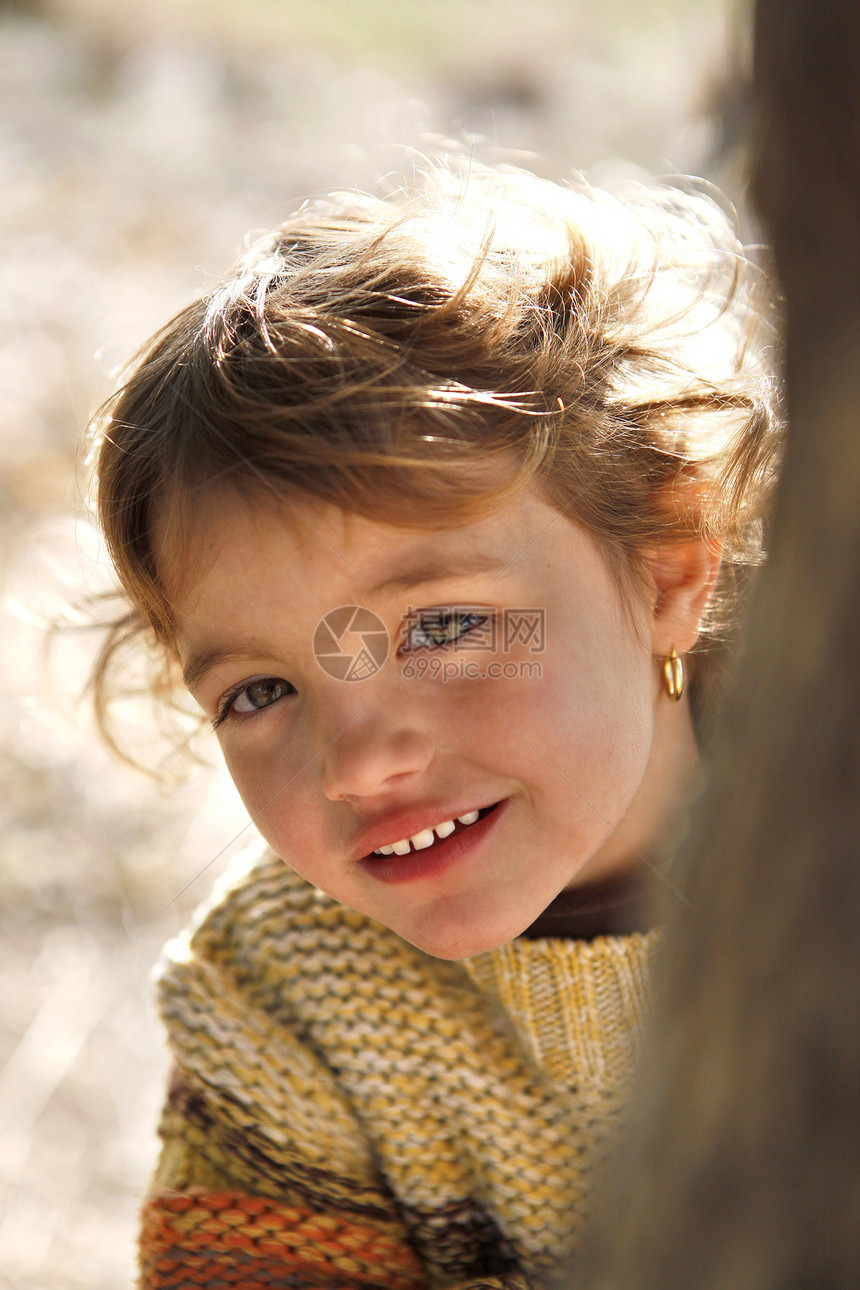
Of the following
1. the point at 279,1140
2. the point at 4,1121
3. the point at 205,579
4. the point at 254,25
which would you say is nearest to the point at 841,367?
the point at 205,579

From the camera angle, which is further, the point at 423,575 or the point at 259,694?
the point at 259,694

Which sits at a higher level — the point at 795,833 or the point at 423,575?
the point at 423,575

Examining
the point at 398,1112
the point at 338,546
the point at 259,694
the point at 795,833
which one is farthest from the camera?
the point at 398,1112

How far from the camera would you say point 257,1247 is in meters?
1.33

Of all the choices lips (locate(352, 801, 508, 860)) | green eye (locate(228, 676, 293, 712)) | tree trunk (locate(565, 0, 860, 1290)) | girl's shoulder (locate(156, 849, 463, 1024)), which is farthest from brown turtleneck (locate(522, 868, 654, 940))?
tree trunk (locate(565, 0, 860, 1290))

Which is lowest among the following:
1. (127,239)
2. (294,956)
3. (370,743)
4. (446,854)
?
(294,956)

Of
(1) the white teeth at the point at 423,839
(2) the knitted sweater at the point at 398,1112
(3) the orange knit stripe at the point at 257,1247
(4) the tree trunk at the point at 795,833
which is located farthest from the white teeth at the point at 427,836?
(4) the tree trunk at the point at 795,833

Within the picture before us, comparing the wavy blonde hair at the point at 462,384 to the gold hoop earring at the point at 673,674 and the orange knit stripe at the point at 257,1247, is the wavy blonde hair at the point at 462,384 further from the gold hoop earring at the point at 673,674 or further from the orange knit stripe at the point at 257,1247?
the orange knit stripe at the point at 257,1247

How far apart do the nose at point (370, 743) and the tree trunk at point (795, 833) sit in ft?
1.96

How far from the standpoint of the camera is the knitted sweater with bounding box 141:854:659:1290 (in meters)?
1.36

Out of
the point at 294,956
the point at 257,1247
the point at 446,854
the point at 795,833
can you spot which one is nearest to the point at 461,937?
the point at 446,854

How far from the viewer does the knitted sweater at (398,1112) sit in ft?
4.45

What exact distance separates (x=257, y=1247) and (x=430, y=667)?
2.50ft

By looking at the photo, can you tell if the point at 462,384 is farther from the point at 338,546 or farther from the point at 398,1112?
the point at 398,1112
